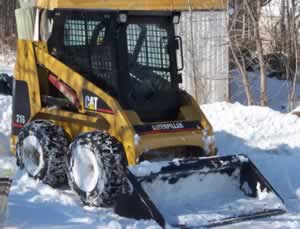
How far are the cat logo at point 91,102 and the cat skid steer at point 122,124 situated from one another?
16 mm

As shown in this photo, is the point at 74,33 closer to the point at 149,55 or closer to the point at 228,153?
the point at 149,55

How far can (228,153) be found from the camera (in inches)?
339

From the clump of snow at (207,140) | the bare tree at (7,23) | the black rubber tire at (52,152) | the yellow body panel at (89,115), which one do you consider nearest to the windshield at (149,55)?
the yellow body panel at (89,115)

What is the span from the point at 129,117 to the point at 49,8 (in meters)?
1.50

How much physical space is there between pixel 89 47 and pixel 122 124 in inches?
43.3

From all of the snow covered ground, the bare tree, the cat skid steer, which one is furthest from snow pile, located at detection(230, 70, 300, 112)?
the bare tree

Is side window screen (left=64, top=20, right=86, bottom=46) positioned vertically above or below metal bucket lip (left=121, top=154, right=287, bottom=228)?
above

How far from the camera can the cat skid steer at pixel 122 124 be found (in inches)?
245

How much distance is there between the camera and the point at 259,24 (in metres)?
12.9

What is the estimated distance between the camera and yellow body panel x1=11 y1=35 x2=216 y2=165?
21.1ft

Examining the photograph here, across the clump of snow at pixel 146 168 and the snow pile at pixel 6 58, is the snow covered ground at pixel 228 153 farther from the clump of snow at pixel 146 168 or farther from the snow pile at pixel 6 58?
the snow pile at pixel 6 58

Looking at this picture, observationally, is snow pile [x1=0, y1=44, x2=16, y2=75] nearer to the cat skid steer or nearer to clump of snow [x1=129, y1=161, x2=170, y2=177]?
the cat skid steer

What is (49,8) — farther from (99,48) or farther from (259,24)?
(259,24)

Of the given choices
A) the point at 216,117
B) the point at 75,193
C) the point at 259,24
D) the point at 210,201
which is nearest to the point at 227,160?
the point at 210,201
